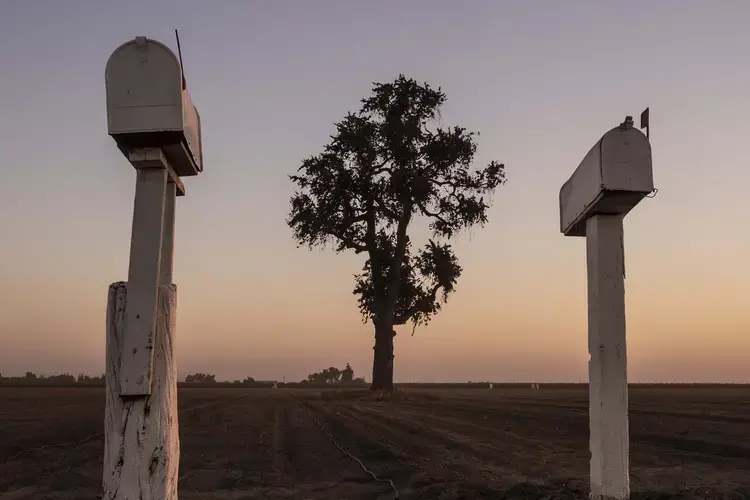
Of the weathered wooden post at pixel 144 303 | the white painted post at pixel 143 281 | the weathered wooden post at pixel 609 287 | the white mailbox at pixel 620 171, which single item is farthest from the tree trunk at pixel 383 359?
the white painted post at pixel 143 281

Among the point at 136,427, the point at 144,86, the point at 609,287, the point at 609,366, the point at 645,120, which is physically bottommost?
the point at 136,427

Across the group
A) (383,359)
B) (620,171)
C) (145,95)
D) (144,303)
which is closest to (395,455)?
(620,171)

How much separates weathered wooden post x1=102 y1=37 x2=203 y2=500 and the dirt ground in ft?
12.6

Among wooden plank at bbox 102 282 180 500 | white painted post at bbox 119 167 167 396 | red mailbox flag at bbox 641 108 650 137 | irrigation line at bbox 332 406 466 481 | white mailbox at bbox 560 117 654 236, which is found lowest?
irrigation line at bbox 332 406 466 481

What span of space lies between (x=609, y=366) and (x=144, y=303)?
10.4ft

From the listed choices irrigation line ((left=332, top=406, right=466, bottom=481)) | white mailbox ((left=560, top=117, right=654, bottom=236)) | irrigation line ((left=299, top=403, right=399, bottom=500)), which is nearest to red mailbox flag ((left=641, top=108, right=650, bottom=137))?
white mailbox ((left=560, top=117, right=654, bottom=236))

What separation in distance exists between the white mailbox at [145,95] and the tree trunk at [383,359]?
2282 cm

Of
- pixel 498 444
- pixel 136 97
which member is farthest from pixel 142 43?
pixel 498 444

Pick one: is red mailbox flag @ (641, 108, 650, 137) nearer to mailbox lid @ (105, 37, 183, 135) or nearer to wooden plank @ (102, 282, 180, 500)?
mailbox lid @ (105, 37, 183, 135)

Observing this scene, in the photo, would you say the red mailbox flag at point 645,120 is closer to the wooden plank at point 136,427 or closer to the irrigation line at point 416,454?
the wooden plank at point 136,427

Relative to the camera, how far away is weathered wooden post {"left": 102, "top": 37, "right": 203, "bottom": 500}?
355 centimetres

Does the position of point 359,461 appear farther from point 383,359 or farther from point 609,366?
point 383,359

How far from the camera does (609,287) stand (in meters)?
5.11

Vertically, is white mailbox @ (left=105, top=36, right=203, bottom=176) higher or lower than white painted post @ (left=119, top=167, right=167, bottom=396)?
higher
